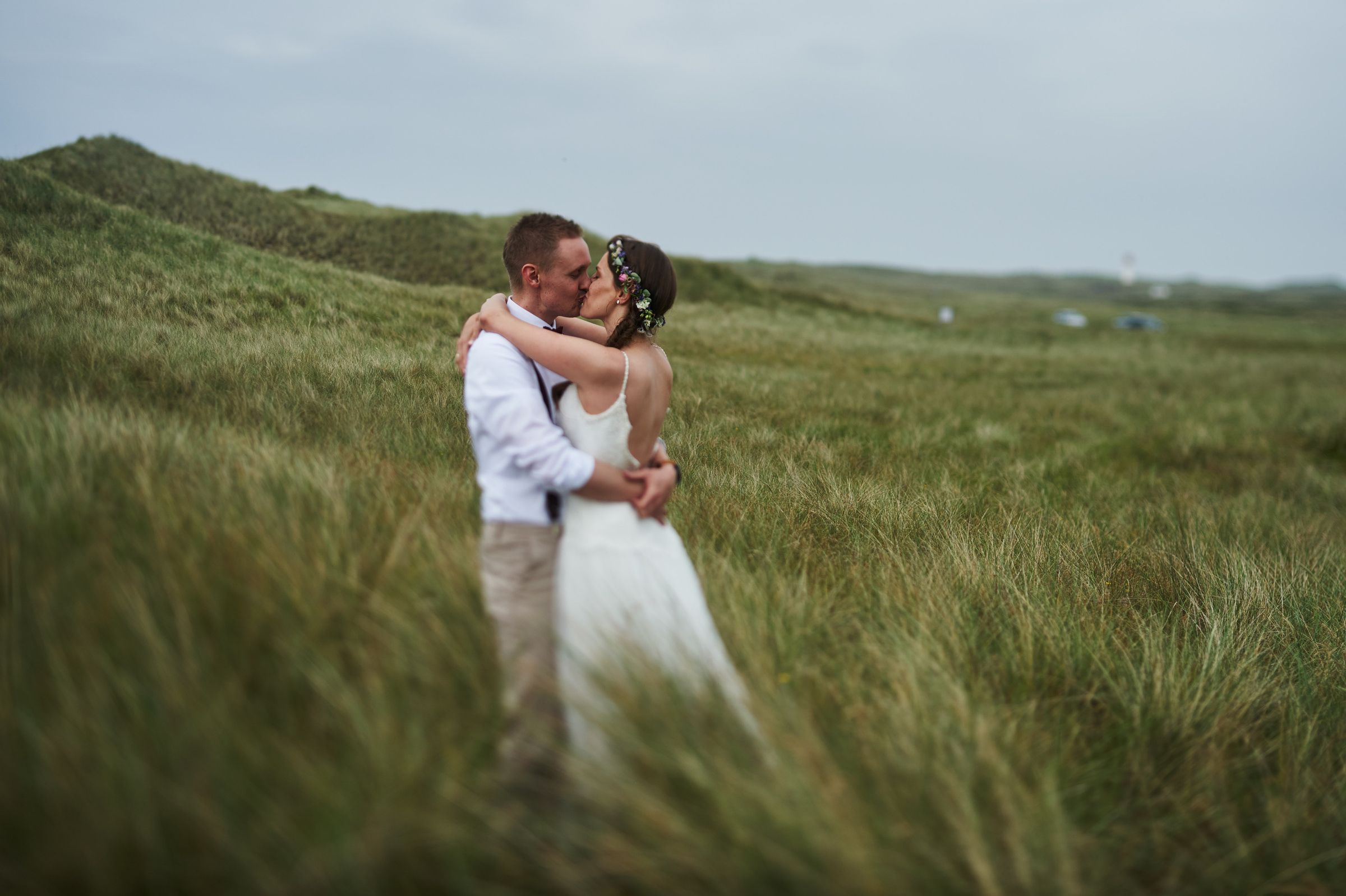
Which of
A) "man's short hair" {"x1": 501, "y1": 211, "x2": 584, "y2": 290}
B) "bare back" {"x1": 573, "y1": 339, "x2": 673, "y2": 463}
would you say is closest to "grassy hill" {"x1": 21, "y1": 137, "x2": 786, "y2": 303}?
"man's short hair" {"x1": 501, "y1": 211, "x2": 584, "y2": 290}

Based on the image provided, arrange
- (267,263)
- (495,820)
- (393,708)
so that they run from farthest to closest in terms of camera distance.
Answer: (267,263)
(393,708)
(495,820)

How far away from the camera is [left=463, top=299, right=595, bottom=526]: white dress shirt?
243 cm

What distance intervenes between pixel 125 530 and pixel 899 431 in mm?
8680

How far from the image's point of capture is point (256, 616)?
77.7 inches

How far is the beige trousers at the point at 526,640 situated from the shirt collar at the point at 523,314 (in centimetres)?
93

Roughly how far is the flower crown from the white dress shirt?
1.57 ft

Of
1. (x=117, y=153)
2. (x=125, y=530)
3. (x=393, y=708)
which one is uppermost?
(x=117, y=153)

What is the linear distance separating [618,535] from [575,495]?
0.77 ft

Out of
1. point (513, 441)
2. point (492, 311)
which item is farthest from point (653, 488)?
point (492, 311)

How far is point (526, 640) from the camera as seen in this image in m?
2.16

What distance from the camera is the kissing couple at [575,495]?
2082 millimetres

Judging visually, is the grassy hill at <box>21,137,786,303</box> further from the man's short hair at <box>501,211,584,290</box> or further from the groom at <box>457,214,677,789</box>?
the groom at <box>457,214,677,789</box>

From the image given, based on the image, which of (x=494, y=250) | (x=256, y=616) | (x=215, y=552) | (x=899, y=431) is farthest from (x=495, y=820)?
(x=494, y=250)

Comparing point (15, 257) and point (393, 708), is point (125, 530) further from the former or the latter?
point (15, 257)
